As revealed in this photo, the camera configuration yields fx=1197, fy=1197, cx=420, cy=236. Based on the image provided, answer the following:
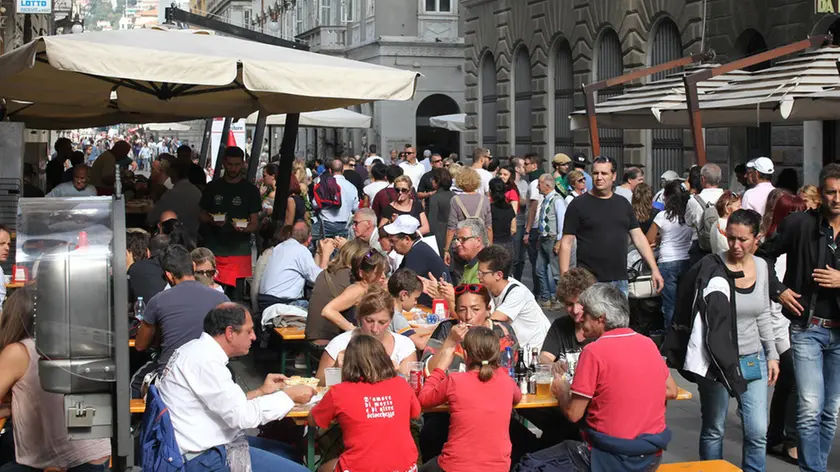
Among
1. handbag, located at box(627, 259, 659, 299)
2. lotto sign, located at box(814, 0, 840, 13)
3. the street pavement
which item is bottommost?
the street pavement

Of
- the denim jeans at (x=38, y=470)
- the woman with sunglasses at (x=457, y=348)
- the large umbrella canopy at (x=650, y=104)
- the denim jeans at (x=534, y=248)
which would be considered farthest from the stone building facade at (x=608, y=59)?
the denim jeans at (x=38, y=470)

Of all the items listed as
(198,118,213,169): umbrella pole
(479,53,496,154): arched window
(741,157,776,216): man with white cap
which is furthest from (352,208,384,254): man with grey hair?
(479,53,496,154): arched window

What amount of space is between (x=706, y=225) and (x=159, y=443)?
6.63 m

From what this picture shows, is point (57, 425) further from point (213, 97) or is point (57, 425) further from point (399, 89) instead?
point (213, 97)

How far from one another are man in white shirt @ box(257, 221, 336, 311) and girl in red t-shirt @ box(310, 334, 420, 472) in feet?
15.1

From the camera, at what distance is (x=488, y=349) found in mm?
6035

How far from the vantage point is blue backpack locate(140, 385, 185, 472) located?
18.2 ft

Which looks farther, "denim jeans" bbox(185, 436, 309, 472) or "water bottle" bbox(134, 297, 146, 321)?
"water bottle" bbox(134, 297, 146, 321)

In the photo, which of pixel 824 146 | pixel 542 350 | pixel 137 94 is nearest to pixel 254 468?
pixel 542 350

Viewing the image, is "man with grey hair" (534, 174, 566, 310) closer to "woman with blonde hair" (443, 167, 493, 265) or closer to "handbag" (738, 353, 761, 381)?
"woman with blonde hair" (443, 167, 493, 265)

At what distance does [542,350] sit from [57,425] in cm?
282

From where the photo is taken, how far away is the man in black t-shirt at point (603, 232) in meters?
9.72

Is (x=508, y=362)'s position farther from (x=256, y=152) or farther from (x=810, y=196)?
(x=256, y=152)

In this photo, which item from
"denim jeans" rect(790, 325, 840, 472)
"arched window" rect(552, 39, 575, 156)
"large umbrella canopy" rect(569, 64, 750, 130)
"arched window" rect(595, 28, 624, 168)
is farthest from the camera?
"arched window" rect(552, 39, 575, 156)
